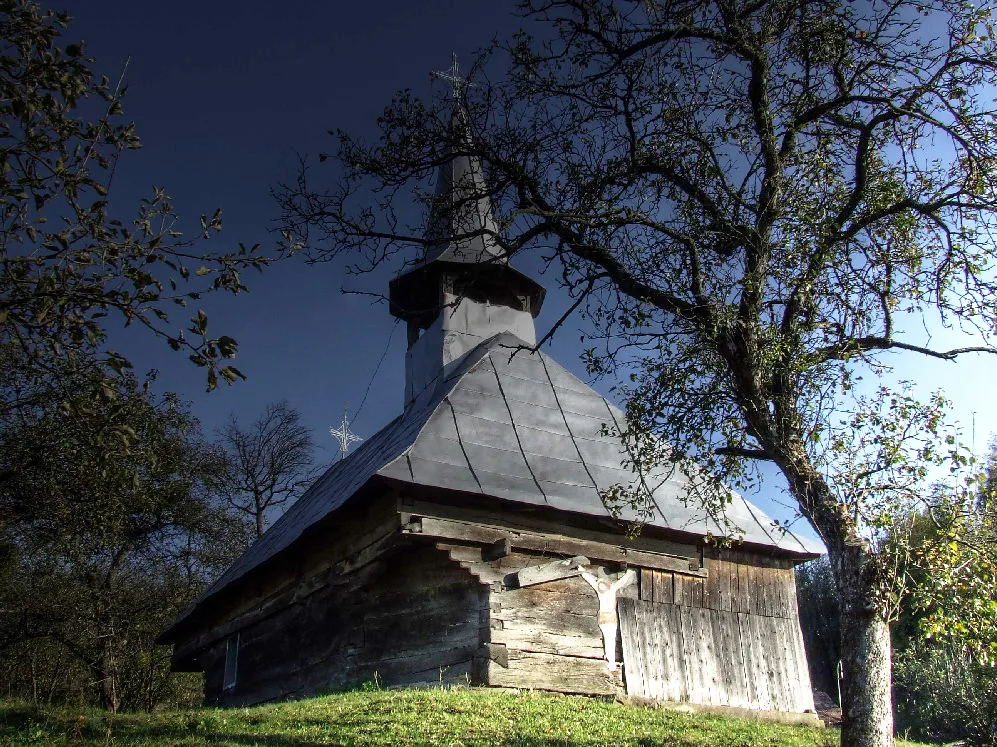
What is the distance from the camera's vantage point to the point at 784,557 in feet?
44.7

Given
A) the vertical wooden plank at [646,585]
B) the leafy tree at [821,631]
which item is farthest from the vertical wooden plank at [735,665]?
the leafy tree at [821,631]

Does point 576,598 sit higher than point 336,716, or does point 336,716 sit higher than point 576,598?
point 576,598

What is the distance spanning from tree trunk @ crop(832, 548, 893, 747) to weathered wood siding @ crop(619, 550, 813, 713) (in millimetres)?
4632

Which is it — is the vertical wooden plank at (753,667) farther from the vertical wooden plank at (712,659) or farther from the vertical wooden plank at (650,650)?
the vertical wooden plank at (650,650)

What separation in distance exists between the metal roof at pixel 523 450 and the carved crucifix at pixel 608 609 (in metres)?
0.91

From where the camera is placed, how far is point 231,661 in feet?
53.3

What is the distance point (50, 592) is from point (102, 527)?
21.9ft

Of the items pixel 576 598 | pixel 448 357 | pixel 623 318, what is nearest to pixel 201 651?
pixel 448 357

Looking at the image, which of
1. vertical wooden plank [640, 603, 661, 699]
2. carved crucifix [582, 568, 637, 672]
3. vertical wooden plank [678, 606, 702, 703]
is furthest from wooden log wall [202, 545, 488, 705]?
vertical wooden plank [678, 606, 702, 703]

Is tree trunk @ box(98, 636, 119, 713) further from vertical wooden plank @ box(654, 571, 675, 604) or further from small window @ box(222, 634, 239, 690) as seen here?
vertical wooden plank @ box(654, 571, 675, 604)

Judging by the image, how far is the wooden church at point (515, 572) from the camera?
10.6 m

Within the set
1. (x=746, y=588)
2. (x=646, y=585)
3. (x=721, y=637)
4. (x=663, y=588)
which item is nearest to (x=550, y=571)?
(x=646, y=585)

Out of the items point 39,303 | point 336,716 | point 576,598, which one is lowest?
point 336,716

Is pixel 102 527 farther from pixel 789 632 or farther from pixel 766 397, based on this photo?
pixel 766 397
